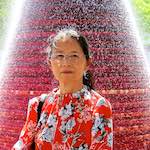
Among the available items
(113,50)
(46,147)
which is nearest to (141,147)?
(113,50)

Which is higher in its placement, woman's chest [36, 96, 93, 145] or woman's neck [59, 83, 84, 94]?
woman's neck [59, 83, 84, 94]

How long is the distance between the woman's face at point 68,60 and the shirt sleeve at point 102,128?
110mm

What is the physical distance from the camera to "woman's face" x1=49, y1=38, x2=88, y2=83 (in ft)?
3.56

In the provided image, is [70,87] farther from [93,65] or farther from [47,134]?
[93,65]

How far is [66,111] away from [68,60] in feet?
0.44

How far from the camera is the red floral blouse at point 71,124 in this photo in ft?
3.39

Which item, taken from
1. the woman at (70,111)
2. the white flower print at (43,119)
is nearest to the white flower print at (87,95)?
the woman at (70,111)

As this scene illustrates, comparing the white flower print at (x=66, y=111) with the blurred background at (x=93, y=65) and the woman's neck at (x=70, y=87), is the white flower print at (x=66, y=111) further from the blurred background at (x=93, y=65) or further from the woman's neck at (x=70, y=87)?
the blurred background at (x=93, y=65)

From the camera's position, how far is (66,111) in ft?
3.51

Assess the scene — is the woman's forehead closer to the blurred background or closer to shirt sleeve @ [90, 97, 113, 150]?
Result: shirt sleeve @ [90, 97, 113, 150]

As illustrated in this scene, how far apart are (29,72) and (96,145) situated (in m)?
0.74

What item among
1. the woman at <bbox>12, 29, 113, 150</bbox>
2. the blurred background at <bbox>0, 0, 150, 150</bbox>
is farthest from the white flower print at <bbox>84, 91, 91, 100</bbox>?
the blurred background at <bbox>0, 0, 150, 150</bbox>

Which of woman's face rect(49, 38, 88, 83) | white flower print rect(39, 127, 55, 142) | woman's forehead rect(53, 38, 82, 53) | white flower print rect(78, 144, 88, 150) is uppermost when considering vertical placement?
woman's forehead rect(53, 38, 82, 53)

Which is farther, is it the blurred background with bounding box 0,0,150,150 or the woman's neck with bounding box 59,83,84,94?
the blurred background with bounding box 0,0,150,150
